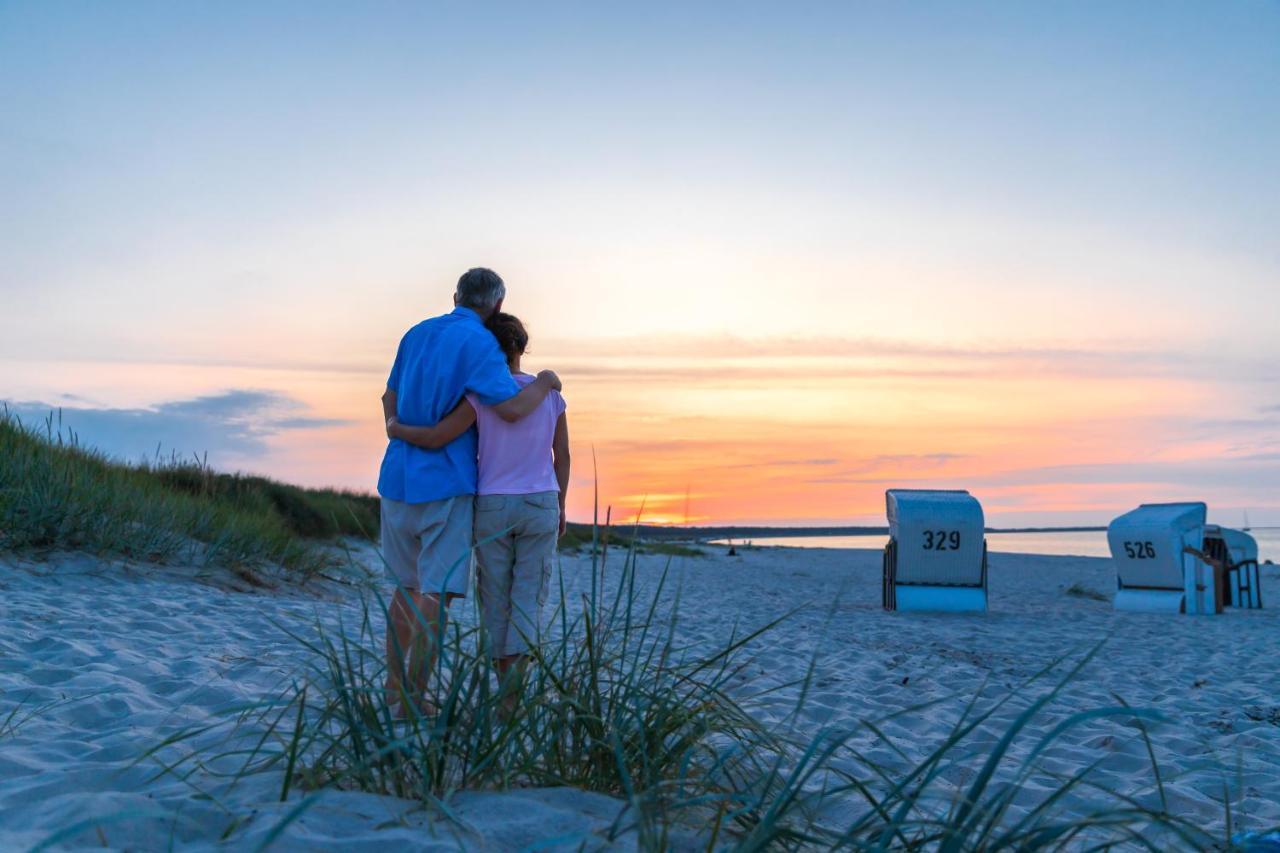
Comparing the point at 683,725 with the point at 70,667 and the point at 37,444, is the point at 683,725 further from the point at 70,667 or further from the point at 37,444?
the point at 37,444

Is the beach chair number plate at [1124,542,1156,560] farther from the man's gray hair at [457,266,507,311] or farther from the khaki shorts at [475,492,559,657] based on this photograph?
the man's gray hair at [457,266,507,311]

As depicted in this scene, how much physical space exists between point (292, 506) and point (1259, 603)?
14.8 m

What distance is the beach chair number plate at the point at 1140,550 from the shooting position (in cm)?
1340

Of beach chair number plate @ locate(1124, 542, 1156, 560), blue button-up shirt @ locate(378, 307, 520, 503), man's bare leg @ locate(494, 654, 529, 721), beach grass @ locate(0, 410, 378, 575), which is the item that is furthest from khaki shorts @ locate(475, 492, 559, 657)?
beach chair number plate @ locate(1124, 542, 1156, 560)

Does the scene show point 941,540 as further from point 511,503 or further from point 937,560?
point 511,503

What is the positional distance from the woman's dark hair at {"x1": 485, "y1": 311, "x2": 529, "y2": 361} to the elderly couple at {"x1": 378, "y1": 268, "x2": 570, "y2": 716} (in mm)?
77

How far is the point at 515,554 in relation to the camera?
3.76 meters

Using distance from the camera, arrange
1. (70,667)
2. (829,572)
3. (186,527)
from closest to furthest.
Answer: (70,667) < (186,527) < (829,572)

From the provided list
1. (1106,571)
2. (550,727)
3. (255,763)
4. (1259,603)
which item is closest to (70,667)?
(255,763)

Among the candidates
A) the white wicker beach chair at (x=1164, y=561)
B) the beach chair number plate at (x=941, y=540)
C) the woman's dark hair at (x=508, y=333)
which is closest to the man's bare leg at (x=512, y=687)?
the woman's dark hair at (x=508, y=333)

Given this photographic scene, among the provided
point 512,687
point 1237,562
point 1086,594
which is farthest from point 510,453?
point 1086,594

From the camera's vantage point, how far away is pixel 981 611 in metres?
12.3

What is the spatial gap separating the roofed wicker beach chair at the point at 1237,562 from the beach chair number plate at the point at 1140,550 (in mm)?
1247

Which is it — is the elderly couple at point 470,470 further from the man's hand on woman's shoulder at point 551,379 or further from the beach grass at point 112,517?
the beach grass at point 112,517
